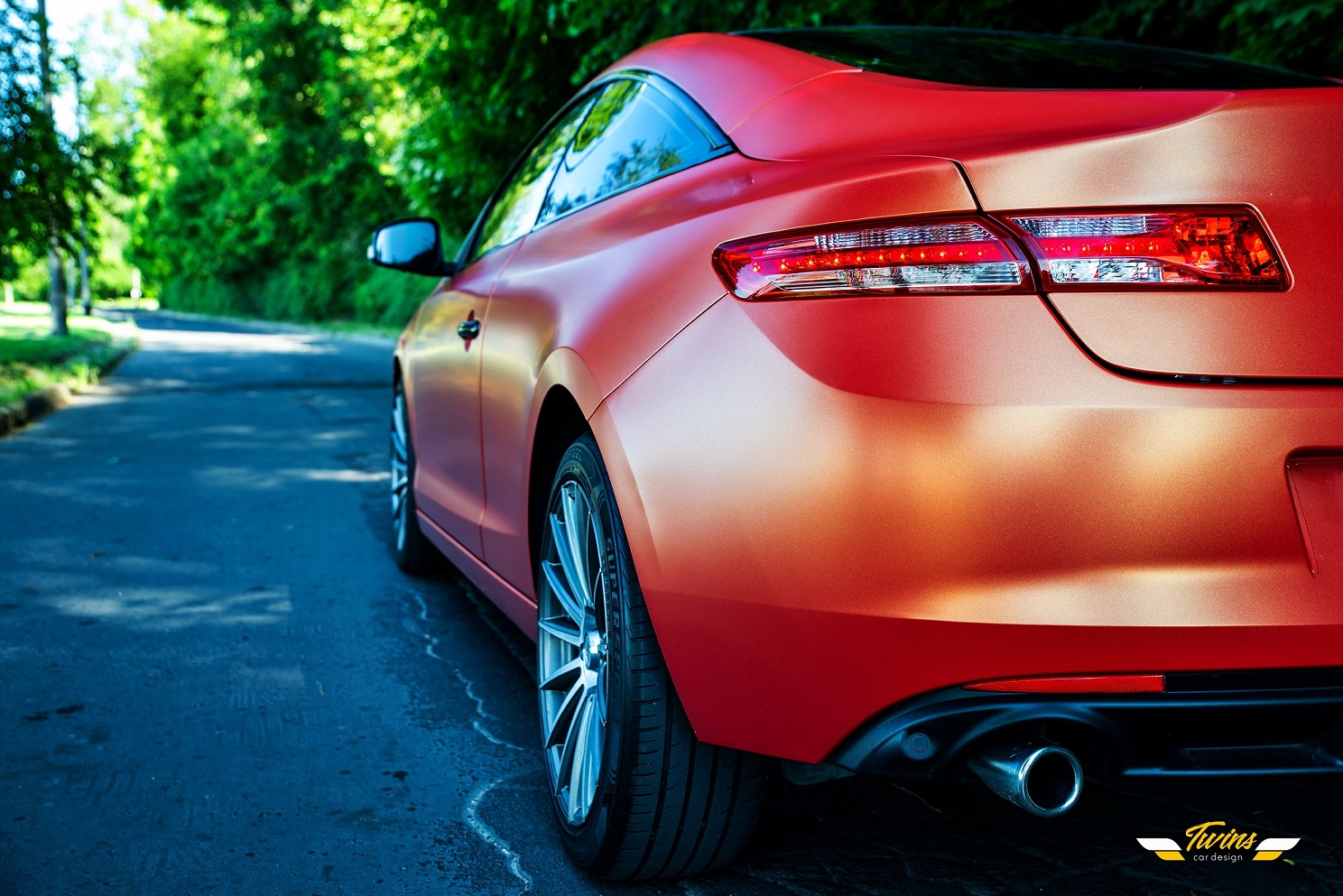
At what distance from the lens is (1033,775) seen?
179 centimetres

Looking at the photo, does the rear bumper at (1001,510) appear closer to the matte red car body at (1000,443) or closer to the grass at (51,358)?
the matte red car body at (1000,443)

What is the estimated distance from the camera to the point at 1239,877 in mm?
2395

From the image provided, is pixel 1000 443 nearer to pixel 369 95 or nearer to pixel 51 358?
pixel 51 358

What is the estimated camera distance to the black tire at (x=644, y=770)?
214 centimetres

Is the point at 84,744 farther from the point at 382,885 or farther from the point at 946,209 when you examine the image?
the point at 946,209

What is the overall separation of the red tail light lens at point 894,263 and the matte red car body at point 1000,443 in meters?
0.02

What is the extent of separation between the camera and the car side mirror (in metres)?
4.16

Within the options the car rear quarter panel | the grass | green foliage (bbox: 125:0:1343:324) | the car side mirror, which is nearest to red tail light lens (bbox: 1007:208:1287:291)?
the car rear quarter panel

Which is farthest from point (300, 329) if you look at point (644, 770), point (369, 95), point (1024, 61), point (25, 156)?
point (644, 770)

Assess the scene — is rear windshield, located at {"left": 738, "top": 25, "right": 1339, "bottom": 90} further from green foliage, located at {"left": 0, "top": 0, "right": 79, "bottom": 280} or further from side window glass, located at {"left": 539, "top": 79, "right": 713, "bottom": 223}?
green foliage, located at {"left": 0, "top": 0, "right": 79, "bottom": 280}

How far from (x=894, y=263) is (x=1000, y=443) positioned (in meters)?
0.30

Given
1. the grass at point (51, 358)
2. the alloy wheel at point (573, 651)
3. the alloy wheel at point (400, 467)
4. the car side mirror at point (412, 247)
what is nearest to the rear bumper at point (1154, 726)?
the alloy wheel at point (573, 651)

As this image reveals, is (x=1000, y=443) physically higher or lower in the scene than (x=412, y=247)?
lower

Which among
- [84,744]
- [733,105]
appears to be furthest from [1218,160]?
[84,744]
